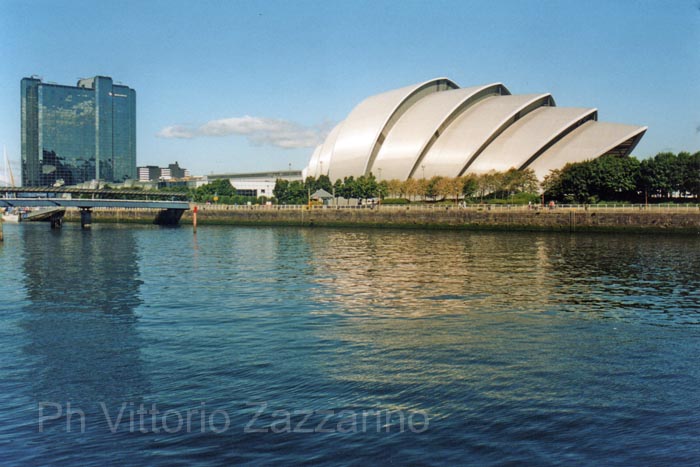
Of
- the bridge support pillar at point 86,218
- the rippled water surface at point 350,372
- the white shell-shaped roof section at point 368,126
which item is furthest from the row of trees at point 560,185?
the rippled water surface at point 350,372

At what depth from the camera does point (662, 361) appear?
1034 cm

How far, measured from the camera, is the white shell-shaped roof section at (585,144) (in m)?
70.7

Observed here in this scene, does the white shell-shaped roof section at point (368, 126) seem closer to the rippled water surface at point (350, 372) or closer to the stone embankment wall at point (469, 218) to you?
the stone embankment wall at point (469, 218)

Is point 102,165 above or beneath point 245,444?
above

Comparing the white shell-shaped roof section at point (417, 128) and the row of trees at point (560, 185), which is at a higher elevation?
the white shell-shaped roof section at point (417, 128)

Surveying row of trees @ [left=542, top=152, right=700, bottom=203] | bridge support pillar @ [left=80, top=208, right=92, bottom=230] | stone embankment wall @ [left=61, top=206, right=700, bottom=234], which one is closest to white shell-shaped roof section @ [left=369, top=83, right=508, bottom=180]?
stone embankment wall @ [left=61, top=206, right=700, bottom=234]

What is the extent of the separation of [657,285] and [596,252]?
1353cm

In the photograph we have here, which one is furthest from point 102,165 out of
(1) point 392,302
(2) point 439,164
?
(1) point 392,302

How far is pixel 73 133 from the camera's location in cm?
17888

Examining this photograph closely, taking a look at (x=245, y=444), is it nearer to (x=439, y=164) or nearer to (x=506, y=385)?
(x=506, y=385)

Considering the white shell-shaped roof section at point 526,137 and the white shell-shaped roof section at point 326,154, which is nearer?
the white shell-shaped roof section at point 526,137

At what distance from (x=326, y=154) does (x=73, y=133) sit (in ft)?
367

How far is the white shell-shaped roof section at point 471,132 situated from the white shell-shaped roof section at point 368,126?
850 cm

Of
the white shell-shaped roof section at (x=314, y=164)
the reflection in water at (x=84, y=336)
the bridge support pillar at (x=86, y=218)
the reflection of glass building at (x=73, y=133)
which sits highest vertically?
the reflection of glass building at (x=73, y=133)
